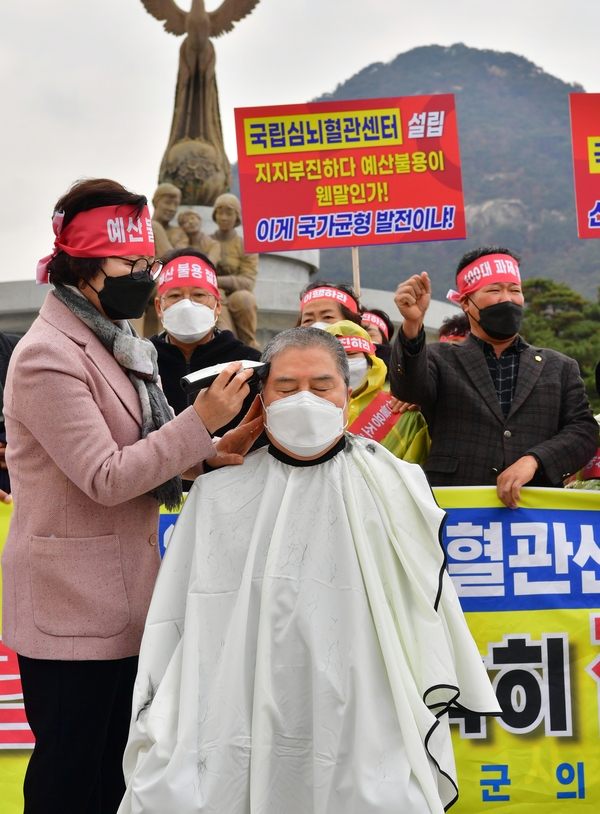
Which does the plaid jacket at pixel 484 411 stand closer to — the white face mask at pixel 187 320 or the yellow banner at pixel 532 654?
the yellow banner at pixel 532 654

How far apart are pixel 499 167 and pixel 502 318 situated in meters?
62.0

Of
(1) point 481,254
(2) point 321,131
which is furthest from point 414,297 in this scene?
(2) point 321,131

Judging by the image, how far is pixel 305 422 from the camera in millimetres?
2637

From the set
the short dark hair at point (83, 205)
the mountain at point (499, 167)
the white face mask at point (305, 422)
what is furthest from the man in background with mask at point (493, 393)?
the mountain at point (499, 167)

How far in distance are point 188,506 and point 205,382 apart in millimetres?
370

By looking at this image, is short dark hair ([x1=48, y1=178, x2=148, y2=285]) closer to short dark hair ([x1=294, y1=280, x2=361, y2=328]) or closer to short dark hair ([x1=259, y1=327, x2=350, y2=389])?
short dark hair ([x1=259, y1=327, x2=350, y2=389])

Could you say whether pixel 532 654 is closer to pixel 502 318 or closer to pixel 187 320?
pixel 502 318

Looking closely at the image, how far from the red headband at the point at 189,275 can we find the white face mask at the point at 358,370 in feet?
2.40

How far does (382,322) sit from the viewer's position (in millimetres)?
6512

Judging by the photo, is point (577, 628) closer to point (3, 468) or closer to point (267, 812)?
point (267, 812)

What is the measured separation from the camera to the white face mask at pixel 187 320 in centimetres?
432

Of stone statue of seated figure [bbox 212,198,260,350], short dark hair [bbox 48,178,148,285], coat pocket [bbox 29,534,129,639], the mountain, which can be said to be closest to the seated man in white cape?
coat pocket [bbox 29,534,129,639]

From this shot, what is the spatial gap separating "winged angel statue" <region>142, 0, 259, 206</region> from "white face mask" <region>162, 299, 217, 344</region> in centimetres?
1502

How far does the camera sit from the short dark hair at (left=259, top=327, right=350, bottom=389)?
2.74 meters
